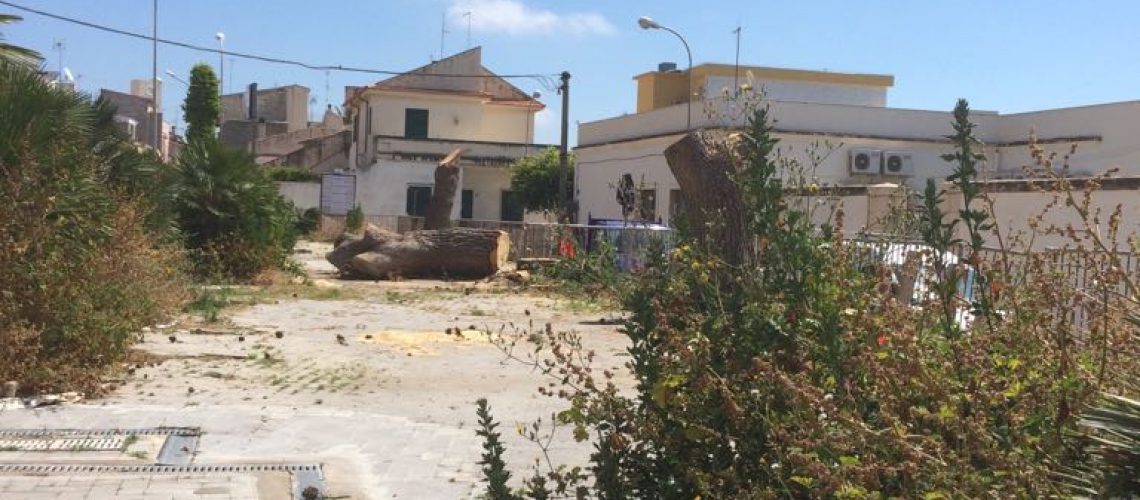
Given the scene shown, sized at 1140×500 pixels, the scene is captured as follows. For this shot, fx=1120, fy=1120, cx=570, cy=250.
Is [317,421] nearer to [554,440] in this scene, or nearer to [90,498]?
[554,440]

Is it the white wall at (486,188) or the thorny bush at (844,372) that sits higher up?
the white wall at (486,188)

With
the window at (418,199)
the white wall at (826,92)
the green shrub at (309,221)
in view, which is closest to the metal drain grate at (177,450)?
the white wall at (826,92)

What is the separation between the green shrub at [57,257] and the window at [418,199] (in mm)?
35491

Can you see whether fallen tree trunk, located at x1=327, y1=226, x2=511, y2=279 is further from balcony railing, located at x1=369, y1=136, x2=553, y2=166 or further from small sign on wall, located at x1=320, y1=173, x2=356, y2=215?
small sign on wall, located at x1=320, y1=173, x2=356, y2=215

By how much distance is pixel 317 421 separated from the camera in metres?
7.62

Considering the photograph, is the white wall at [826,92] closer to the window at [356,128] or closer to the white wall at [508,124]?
the white wall at [508,124]

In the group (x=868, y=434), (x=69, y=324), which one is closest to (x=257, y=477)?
(x=69, y=324)

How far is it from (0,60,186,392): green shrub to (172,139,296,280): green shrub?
892cm

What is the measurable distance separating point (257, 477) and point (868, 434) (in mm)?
4002

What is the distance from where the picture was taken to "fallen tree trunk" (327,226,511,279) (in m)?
21.8

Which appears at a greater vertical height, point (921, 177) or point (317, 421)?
point (921, 177)

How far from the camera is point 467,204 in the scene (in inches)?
1864

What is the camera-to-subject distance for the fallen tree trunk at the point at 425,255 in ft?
71.4

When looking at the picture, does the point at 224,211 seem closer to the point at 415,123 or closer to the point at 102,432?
the point at 102,432
